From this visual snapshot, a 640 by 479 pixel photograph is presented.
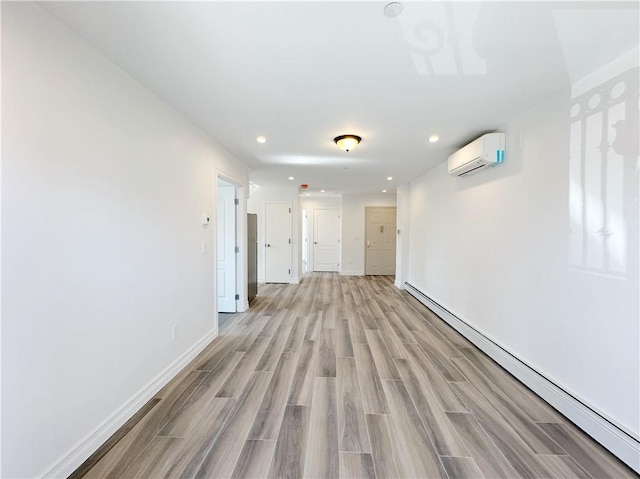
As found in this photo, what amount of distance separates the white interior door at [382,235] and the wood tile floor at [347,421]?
4.82 metres

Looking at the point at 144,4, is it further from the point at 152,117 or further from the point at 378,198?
the point at 378,198

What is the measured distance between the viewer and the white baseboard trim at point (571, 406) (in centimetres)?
150

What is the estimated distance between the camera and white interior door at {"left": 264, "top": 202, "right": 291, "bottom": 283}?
641 cm

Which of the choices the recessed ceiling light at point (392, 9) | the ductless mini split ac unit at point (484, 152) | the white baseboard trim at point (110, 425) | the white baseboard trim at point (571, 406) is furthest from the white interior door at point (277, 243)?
the recessed ceiling light at point (392, 9)

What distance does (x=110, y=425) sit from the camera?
1678 mm

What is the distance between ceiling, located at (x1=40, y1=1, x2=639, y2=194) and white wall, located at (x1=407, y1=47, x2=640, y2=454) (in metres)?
0.31

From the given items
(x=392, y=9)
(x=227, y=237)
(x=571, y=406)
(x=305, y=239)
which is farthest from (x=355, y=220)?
(x=392, y=9)

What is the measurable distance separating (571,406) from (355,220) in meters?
6.37

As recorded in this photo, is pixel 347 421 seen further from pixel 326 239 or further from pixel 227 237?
pixel 326 239

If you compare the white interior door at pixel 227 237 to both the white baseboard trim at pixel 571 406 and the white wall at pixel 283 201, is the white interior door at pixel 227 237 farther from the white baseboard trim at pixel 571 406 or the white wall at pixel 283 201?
the white baseboard trim at pixel 571 406

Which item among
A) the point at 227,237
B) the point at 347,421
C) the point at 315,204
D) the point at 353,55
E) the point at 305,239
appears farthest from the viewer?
the point at 305,239

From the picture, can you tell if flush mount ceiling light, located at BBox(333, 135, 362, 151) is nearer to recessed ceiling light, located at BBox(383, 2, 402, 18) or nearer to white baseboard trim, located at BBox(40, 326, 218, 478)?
Result: recessed ceiling light, located at BBox(383, 2, 402, 18)

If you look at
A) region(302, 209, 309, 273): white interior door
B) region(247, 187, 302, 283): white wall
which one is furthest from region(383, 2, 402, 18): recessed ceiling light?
region(302, 209, 309, 273): white interior door

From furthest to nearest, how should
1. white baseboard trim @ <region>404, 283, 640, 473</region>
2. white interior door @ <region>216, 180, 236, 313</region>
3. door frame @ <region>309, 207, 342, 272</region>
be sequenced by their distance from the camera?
door frame @ <region>309, 207, 342, 272</region> → white interior door @ <region>216, 180, 236, 313</region> → white baseboard trim @ <region>404, 283, 640, 473</region>
